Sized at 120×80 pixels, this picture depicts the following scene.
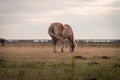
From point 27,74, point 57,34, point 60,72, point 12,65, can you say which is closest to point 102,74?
point 60,72

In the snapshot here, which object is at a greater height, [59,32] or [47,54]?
[59,32]

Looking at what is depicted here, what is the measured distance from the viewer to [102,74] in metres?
13.4

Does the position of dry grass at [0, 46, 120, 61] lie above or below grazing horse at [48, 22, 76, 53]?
below

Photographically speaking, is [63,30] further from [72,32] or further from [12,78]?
[12,78]

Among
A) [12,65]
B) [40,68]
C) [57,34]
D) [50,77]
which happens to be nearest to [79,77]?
[50,77]

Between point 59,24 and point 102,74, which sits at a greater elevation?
point 59,24

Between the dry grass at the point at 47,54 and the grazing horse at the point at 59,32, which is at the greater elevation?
the grazing horse at the point at 59,32

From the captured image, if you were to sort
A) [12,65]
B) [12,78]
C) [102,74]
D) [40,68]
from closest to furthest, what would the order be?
[12,78] → [102,74] → [40,68] → [12,65]

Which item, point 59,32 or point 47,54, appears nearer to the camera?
point 47,54

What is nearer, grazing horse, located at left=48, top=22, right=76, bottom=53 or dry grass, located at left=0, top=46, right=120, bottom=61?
dry grass, located at left=0, top=46, right=120, bottom=61

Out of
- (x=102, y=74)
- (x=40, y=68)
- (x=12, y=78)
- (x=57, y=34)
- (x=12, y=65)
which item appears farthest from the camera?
(x=57, y=34)

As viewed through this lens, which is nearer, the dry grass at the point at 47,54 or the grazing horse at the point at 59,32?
the dry grass at the point at 47,54

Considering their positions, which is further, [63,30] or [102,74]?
[63,30]

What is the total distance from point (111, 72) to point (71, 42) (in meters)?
16.4
